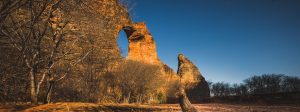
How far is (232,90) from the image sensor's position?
92.5 meters

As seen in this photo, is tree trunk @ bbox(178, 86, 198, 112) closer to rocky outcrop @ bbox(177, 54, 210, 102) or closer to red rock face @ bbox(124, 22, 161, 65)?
red rock face @ bbox(124, 22, 161, 65)

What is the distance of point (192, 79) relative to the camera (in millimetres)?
59969

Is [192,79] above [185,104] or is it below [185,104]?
above

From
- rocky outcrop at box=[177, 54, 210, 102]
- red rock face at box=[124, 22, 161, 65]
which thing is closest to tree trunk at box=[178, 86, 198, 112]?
red rock face at box=[124, 22, 161, 65]

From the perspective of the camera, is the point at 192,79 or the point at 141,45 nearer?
the point at 141,45

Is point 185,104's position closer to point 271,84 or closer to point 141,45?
point 141,45

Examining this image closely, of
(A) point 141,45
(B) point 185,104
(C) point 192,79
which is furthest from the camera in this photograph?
(C) point 192,79

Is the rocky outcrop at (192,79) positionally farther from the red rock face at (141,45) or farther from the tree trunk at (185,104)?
the tree trunk at (185,104)

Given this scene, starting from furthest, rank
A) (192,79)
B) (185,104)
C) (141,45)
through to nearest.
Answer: (192,79) → (141,45) → (185,104)

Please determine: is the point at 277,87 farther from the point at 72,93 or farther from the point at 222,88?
the point at 72,93

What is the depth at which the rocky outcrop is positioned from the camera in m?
56.4

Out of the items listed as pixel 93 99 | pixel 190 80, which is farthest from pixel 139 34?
pixel 93 99

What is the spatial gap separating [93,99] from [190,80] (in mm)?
45230

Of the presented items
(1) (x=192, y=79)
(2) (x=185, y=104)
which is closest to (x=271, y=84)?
(1) (x=192, y=79)
